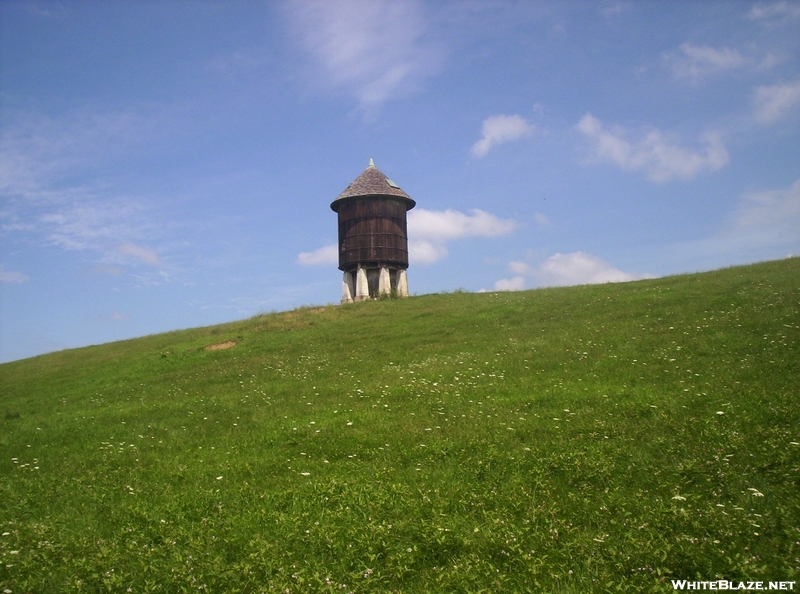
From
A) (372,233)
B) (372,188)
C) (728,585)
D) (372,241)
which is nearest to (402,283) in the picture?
(372,241)

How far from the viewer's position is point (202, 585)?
6.91 meters

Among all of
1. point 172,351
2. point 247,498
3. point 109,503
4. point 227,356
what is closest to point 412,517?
point 247,498

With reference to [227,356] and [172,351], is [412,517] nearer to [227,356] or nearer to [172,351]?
[227,356]

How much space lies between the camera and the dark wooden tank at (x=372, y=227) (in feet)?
148

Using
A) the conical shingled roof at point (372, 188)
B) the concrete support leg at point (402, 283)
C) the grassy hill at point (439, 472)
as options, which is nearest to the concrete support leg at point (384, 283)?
the concrete support leg at point (402, 283)

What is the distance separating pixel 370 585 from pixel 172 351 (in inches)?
1046

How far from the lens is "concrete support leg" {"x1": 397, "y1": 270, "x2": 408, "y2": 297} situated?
4522 centimetres

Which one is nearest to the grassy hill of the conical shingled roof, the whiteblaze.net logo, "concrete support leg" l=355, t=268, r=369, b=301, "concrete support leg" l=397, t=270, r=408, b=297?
the whiteblaze.net logo

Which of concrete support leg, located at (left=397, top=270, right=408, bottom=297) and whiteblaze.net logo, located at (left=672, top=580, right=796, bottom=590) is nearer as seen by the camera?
whiteblaze.net logo, located at (left=672, top=580, right=796, bottom=590)

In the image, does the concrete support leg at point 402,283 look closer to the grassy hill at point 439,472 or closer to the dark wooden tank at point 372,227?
the dark wooden tank at point 372,227

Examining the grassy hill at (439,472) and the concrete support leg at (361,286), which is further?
the concrete support leg at (361,286)

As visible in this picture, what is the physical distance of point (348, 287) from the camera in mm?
45812

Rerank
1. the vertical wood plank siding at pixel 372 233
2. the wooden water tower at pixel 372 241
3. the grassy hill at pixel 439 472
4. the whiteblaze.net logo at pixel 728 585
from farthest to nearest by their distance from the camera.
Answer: the vertical wood plank siding at pixel 372 233
the wooden water tower at pixel 372 241
the grassy hill at pixel 439 472
the whiteblaze.net logo at pixel 728 585

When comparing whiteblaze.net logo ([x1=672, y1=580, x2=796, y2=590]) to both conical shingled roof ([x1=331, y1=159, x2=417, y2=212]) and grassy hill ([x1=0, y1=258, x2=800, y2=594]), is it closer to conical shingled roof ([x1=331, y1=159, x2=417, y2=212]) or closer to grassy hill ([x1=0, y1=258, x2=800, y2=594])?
grassy hill ([x1=0, y1=258, x2=800, y2=594])
